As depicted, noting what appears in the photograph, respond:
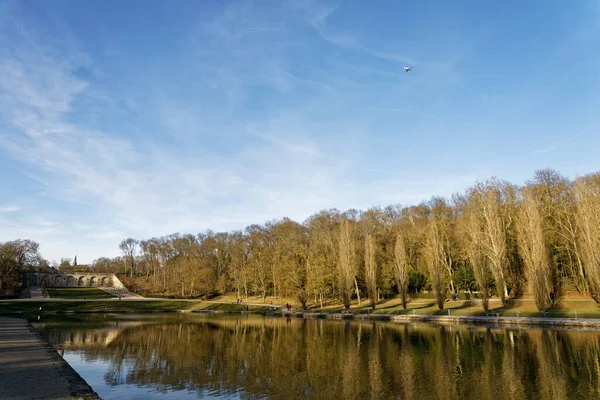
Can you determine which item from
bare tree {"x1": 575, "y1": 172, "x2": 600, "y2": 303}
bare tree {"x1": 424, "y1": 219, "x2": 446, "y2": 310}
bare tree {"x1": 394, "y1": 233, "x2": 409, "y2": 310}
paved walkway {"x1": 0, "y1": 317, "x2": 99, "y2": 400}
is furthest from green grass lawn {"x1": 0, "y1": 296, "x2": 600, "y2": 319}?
paved walkway {"x1": 0, "y1": 317, "x2": 99, "y2": 400}

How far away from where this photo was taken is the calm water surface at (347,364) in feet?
41.3

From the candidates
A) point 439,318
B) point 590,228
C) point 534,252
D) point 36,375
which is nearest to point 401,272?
point 439,318

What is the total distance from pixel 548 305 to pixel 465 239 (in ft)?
40.5

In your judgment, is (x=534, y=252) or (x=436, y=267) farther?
(x=436, y=267)

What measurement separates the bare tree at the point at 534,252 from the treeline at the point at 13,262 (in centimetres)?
7046

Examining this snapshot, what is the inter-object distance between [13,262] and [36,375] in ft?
201

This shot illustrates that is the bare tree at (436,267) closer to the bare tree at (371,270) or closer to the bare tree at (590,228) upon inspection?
the bare tree at (371,270)

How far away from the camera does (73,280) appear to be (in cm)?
10019

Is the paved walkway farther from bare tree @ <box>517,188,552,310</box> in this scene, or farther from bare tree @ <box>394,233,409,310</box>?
bare tree @ <box>394,233,409,310</box>

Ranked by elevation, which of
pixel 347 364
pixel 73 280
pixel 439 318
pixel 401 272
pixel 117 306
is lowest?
pixel 439 318

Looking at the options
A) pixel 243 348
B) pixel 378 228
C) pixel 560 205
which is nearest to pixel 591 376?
pixel 243 348

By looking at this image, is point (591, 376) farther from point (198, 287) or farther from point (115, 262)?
point (115, 262)

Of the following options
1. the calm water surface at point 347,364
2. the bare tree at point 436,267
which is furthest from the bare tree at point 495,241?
the calm water surface at point 347,364

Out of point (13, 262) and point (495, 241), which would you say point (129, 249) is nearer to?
point (13, 262)
